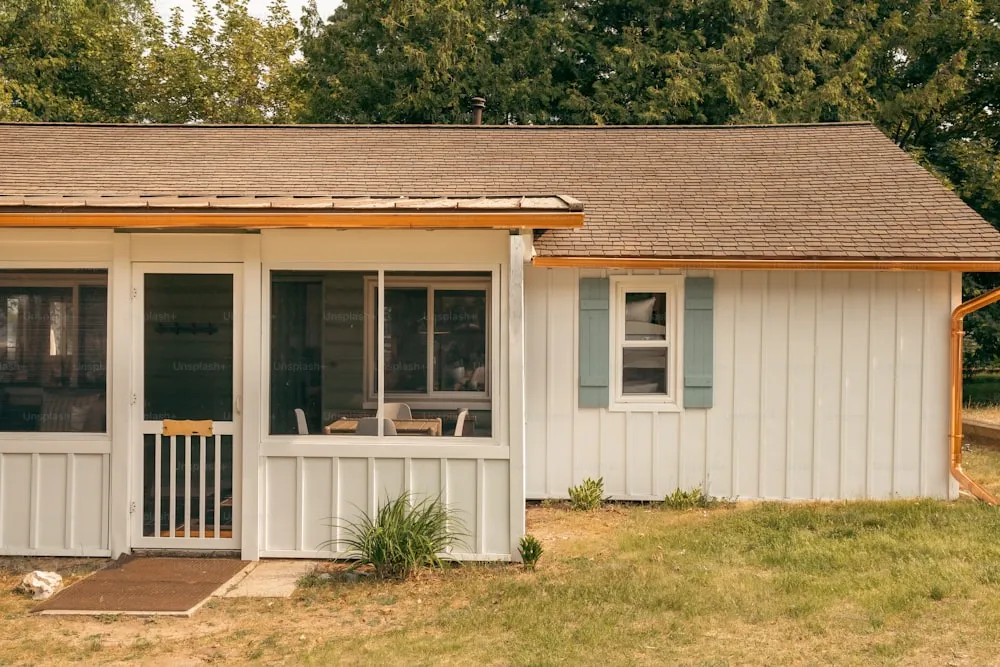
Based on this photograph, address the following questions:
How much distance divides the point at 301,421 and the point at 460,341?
1293 millimetres

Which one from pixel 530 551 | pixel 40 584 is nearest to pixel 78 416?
pixel 40 584

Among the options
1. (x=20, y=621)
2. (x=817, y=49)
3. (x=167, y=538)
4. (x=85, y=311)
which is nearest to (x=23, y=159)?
(x=85, y=311)

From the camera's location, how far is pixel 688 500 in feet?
30.3

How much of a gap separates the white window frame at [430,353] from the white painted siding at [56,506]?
210cm

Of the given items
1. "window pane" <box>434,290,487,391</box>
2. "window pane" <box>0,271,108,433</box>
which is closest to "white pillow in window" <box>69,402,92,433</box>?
"window pane" <box>0,271,108,433</box>

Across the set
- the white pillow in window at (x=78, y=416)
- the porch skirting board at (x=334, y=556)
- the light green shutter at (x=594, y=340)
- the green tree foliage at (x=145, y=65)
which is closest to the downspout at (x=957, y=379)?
the light green shutter at (x=594, y=340)

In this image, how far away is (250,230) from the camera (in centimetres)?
704

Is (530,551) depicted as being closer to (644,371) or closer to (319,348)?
(319,348)

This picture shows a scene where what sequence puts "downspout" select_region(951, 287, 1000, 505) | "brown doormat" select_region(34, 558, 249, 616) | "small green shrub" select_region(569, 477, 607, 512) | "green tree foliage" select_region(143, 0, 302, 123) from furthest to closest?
"green tree foliage" select_region(143, 0, 302, 123), "small green shrub" select_region(569, 477, 607, 512), "downspout" select_region(951, 287, 1000, 505), "brown doormat" select_region(34, 558, 249, 616)

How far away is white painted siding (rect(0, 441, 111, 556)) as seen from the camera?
718 centimetres

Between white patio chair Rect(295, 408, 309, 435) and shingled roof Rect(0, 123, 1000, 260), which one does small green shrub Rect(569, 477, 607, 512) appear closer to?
shingled roof Rect(0, 123, 1000, 260)

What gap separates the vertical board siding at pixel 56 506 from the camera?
23.5ft

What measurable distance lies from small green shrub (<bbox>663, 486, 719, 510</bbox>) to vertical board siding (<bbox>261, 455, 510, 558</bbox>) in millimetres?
2727

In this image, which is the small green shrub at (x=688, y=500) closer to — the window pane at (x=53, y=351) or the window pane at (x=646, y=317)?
the window pane at (x=646, y=317)
